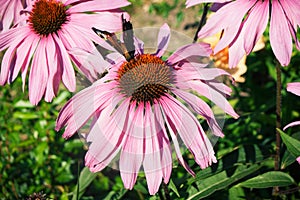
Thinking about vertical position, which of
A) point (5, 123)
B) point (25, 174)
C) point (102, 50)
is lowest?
point (25, 174)

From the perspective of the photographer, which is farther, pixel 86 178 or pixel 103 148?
pixel 86 178

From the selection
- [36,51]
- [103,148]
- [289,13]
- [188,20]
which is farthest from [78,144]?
[188,20]

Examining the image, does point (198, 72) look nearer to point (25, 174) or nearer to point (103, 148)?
point (103, 148)

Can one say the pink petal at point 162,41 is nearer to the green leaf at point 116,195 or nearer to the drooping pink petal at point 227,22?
the drooping pink petal at point 227,22

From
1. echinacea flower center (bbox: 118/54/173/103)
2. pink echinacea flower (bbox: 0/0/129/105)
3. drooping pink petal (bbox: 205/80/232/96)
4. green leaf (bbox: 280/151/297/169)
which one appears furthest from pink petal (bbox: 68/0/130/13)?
green leaf (bbox: 280/151/297/169)

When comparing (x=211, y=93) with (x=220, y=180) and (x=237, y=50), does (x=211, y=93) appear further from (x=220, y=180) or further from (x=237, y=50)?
(x=220, y=180)

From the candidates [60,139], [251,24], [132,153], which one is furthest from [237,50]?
[60,139]

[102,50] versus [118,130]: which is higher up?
[102,50]

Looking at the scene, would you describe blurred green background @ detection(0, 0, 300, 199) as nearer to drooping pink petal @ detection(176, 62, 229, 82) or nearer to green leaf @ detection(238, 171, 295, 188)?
green leaf @ detection(238, 171, 295, 188)
